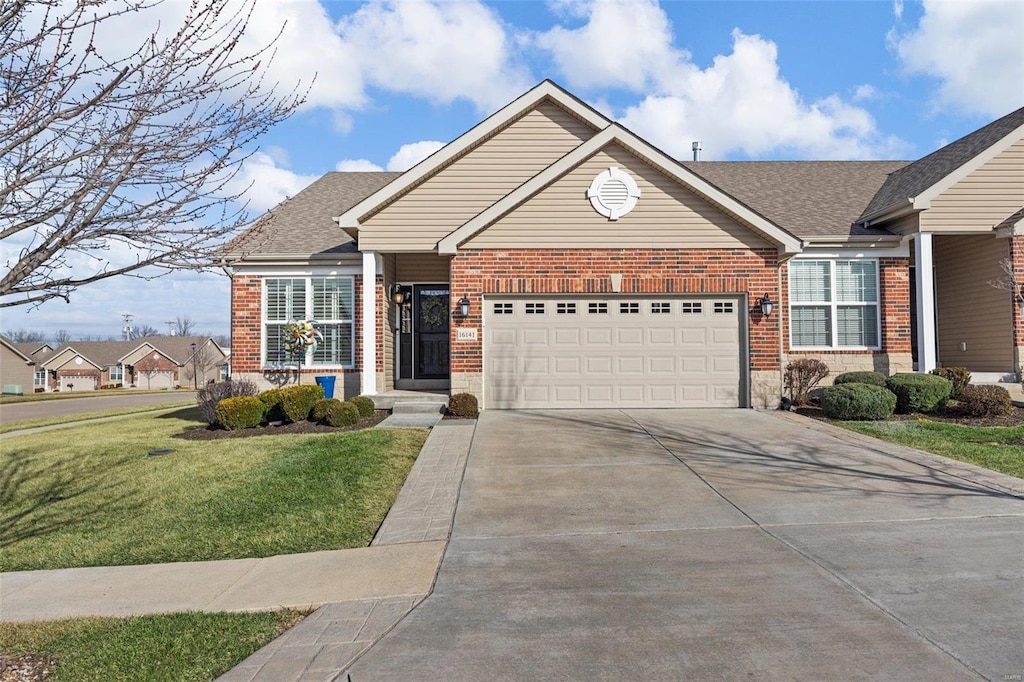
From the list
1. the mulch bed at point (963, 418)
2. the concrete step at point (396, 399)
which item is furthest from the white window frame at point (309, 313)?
the mulch bed at point (963, 418)

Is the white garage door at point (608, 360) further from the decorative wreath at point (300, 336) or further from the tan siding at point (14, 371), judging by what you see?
the tan siding at point (14, 371)

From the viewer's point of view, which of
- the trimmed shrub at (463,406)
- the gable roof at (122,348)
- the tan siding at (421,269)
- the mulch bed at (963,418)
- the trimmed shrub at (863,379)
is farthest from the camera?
the gable roof at (122,348)

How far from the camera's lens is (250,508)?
733 cm

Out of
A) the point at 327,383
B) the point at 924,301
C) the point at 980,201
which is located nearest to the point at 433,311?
the point at 327,383

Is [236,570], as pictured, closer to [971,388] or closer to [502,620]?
[502,620]

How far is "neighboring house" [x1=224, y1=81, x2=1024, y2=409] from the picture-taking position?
13.5m

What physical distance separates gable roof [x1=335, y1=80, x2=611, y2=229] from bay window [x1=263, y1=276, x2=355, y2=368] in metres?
1.97

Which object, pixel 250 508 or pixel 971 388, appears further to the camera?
pixel 971 388

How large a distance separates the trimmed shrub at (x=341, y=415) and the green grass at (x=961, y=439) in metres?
9.09

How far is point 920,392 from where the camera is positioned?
12508 mm

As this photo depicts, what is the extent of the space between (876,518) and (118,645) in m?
6.57

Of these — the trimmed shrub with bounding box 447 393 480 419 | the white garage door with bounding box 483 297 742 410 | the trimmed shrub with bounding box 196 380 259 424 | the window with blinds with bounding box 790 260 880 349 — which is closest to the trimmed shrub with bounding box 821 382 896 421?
the white garage door with bounding box 483 297 742 410

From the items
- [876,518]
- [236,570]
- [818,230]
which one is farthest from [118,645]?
[818,230]

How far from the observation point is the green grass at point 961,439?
349 inches
